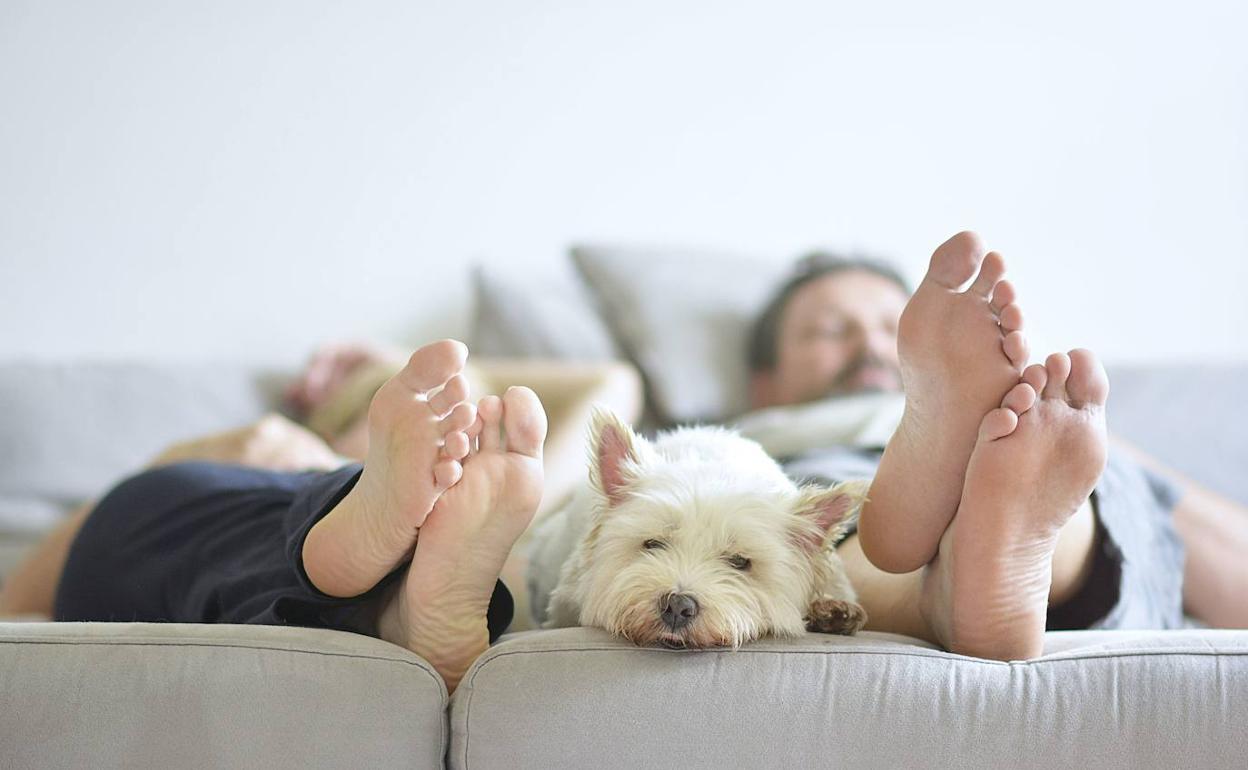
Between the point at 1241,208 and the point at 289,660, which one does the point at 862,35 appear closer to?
the point at 1241,208

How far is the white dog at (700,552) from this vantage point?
102 cm

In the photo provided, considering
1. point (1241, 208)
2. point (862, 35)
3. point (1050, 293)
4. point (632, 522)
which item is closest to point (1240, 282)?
point (1241, 208)

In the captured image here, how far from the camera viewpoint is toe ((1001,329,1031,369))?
1.02m

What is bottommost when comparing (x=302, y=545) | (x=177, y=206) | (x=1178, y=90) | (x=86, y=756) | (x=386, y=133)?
(x=86, y=756)

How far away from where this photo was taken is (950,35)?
298 centimetres

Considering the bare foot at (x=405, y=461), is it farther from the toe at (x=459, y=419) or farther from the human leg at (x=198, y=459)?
the human leg at (x=198, y=459)

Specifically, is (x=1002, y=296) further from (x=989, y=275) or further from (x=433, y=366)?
(x=433, y=366)

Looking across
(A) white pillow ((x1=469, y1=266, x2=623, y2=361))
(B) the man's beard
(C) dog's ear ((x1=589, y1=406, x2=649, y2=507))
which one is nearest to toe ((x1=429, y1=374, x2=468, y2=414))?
(C) dog's ear ((x1=589, y1=406, x2=649, y2=507))

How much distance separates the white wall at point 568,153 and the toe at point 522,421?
186 cm

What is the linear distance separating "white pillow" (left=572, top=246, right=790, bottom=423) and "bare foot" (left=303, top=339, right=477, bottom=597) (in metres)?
1.36

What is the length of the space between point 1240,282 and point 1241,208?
204 millimetres

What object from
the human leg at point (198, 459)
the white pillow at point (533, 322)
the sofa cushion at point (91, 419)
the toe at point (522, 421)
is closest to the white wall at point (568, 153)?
the white pillow at point (533, 322)

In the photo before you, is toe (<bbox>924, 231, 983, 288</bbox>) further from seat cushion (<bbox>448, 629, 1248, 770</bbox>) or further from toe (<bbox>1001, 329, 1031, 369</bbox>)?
seat cushion (<bbox>448, 629, 1248, 770</bbox>)

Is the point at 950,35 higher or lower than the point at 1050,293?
higher
